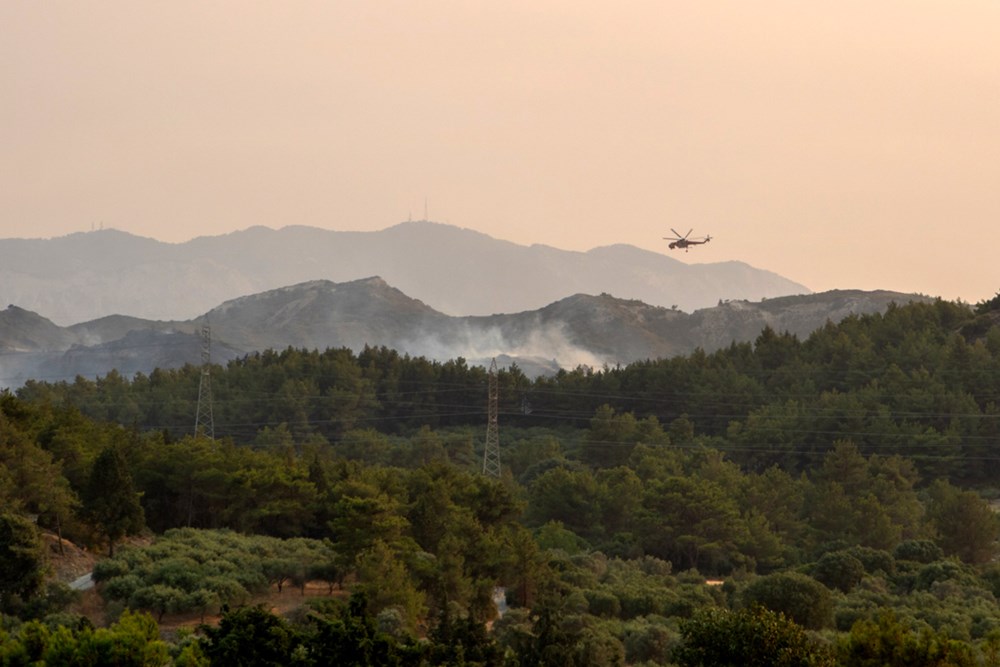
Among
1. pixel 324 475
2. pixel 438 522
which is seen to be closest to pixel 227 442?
pixel 324 475

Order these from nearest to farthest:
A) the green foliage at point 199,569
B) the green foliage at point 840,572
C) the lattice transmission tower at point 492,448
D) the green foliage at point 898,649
Result: the green foliage at point 898,649, the green foliage at point 199,569, the green foliage at point 840,572, the lattice transmission tower at point 492,448

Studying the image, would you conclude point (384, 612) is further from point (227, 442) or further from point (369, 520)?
point (227, 442)

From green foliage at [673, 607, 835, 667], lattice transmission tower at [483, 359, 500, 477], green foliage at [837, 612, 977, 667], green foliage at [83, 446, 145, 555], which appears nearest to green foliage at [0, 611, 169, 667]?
green foliage at [673, 607, 835, 667]

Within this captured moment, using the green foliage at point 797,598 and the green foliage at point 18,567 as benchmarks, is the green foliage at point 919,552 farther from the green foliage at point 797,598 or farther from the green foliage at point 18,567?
the green foliage at point 18,567

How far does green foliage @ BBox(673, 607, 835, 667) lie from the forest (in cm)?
6

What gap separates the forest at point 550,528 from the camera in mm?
31319

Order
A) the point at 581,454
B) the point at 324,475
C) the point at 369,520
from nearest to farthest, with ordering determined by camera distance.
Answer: the point at 369,520, the point at 324,475, the point at 581,454

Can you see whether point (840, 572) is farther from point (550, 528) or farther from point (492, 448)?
point (492, 448)

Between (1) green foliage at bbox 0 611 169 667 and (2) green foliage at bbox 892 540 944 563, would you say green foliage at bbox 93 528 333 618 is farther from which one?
(2) green foliage at bbox 892 540 944 563

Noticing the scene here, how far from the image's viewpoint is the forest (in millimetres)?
31319

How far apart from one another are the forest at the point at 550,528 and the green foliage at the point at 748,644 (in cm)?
6

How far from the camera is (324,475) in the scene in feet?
192

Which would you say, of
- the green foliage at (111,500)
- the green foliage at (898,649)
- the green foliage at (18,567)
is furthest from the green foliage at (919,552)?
the green foliage at (18,567)

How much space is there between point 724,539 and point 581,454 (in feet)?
92.5
